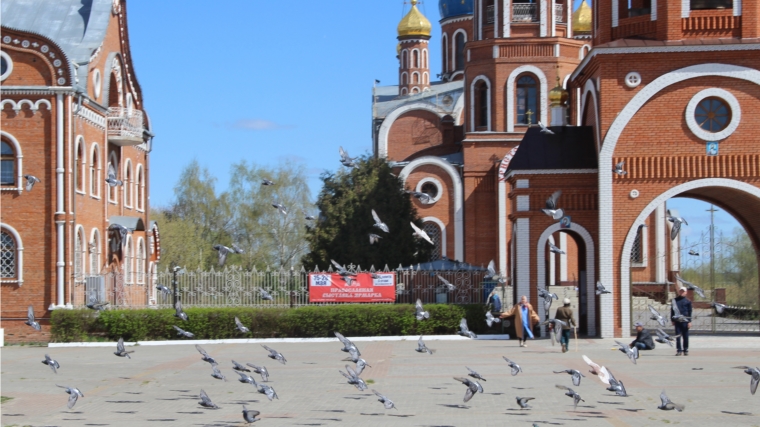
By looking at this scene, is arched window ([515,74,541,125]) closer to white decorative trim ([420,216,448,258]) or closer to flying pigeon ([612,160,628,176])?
white decorative trim ([420,216,448,258])

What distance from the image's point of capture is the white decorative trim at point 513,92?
47.6 m

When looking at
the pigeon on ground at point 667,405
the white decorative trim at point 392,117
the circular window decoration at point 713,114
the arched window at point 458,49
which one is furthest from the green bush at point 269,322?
the arched window at point 458,49

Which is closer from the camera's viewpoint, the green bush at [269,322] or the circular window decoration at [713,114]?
the circular window decoration at [713,114]

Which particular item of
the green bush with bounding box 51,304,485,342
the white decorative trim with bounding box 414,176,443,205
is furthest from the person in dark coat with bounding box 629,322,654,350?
the white decorative trim with bounding box 414,176,443,205

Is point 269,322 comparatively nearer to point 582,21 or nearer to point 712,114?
point 712,114

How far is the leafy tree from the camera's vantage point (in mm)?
44219

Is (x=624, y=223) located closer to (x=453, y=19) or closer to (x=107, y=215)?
(x=107, y=215)

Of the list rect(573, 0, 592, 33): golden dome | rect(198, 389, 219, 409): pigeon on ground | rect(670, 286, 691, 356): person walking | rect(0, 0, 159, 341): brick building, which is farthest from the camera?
rect(573, 0, 592, 33): golden dome

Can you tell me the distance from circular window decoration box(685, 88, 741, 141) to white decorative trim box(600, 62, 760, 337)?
0.53 m

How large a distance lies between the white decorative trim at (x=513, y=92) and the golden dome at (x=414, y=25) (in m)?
32.2

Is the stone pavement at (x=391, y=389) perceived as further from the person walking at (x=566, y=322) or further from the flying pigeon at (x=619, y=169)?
the flying pigeon at (x=619, y=169)

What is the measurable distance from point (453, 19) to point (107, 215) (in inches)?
1706

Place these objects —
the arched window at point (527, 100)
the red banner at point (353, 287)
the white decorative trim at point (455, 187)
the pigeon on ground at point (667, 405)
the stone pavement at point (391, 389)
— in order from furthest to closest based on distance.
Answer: the white decorative trim at point (455, 187) < the arched window at point (527, 100) < the red banner at point (353, 287) < the stone pavement at point (391, 389) < the pigeon on ground at point (667, 405)

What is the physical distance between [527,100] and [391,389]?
32048 millimetres
